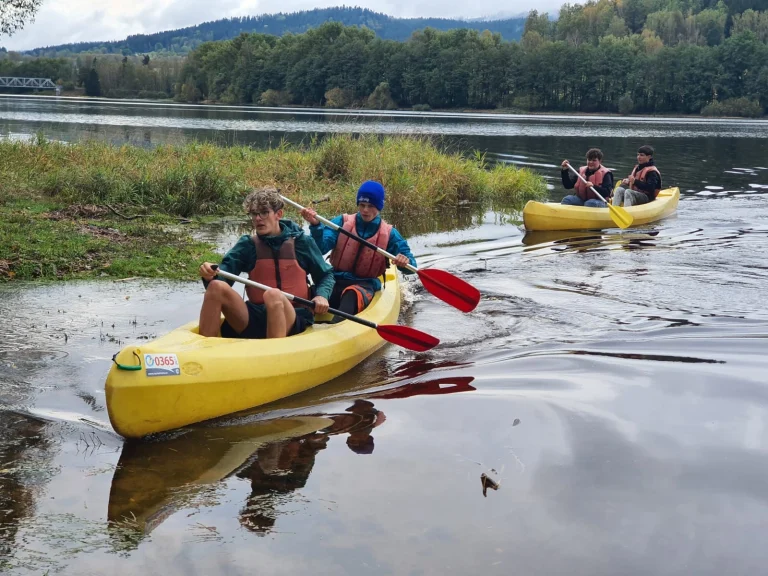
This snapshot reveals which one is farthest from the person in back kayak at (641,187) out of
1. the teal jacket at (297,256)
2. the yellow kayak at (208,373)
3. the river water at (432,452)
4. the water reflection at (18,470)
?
the water reflection at (18,470)

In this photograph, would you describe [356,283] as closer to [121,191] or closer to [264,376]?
[264,376]

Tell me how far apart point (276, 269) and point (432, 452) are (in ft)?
5.84

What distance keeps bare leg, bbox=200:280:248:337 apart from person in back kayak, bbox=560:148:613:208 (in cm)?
883

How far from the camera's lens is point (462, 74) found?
77.1 m

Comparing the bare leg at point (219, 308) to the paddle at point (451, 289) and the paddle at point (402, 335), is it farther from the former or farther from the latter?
the paddle at point (451, 289)

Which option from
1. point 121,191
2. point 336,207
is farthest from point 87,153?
point 336,207

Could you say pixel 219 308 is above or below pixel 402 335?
above

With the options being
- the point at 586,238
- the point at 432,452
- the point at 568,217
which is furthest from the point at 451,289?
the point at 568,217

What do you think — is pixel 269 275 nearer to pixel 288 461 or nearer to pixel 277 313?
pixel 277 313

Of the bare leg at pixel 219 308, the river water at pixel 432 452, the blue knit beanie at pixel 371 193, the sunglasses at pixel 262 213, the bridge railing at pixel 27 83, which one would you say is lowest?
the river water at pixel 432 452

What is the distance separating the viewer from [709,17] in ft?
377

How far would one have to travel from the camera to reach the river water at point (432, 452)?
3379 millimetres

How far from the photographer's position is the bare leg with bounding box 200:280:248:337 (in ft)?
16.3

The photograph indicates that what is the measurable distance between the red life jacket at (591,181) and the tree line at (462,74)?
61608 millimetres
